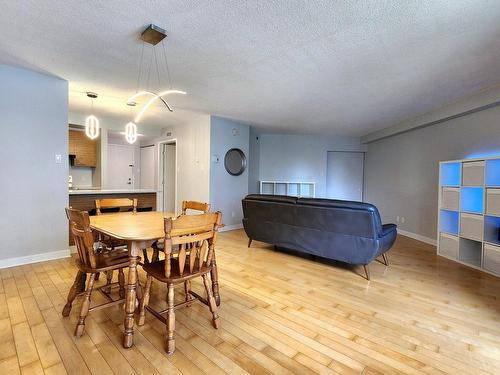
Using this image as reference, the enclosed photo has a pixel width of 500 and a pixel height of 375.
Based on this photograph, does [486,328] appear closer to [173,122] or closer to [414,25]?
[414,25]

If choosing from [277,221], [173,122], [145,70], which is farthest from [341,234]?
[173,122]

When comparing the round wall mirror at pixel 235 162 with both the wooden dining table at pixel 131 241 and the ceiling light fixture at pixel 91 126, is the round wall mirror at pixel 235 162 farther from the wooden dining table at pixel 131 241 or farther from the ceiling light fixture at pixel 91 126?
the wooden dining table at pixel 131 241

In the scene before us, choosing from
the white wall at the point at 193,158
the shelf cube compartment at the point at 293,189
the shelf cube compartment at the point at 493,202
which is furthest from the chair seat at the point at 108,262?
the shelf cube compartment at the point at 293,189

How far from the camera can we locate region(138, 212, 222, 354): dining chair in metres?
1.68

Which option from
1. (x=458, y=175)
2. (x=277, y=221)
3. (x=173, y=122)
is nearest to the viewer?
(x=277, y=221)

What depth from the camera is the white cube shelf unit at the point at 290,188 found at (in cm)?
737

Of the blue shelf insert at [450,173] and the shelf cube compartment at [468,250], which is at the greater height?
the blue shelf insert at [450,173]

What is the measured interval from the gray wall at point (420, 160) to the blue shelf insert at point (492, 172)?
536 mm

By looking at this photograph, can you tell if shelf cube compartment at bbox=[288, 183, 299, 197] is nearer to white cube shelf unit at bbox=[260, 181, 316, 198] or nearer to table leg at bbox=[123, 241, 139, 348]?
white cube shelf unit at bbox=[260, 181, 316, 198]

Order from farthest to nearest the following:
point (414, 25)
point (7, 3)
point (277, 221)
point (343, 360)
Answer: point (277, 221) → point (414, 25) → point (7, 3) → point (343, 360)

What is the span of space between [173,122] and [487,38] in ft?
17.4

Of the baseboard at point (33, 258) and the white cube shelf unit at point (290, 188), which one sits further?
the white cube shelf unit at point (290, 188)

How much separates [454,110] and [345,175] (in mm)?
3467

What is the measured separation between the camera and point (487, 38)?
235cm
